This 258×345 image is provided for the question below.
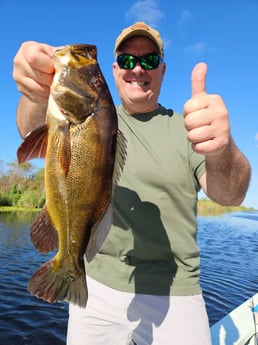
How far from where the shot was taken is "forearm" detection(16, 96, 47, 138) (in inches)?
114

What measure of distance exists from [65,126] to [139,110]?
5.33ft

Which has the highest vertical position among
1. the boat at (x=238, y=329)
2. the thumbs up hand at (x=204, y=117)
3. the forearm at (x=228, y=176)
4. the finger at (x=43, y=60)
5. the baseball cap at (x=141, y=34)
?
the baseball cap at (x=141, y=34)

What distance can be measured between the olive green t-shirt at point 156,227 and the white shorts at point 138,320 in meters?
0.10

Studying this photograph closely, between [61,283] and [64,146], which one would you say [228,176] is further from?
[61,283]

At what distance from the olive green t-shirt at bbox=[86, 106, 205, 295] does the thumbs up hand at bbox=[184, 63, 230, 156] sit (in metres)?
1.28

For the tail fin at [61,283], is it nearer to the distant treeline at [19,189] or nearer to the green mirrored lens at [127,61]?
the green mirrored lens at [127,61]

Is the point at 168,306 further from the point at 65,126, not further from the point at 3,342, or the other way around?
the point at 3,342

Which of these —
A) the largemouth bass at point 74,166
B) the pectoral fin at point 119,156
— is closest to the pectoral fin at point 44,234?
the largemouth bass at point 74,166

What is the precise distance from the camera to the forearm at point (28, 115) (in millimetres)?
2902

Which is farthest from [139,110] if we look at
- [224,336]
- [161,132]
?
[224,336]

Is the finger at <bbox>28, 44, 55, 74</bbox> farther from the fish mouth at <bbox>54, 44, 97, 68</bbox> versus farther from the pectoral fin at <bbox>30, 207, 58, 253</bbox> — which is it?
the pectoral fin at <bbox>30, 207, 58, 253</bbox>

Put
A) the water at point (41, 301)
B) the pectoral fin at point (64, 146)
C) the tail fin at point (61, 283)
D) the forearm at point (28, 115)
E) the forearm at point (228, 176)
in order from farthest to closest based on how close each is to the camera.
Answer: the water at point (41, 301)
the forearm at point (28, 115)
the forearm at point (228, 176)
the tail fin at point (61, 283)
the pectoral fin at point (64, 146)

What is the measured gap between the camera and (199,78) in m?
1.88

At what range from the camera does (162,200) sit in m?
3.30
